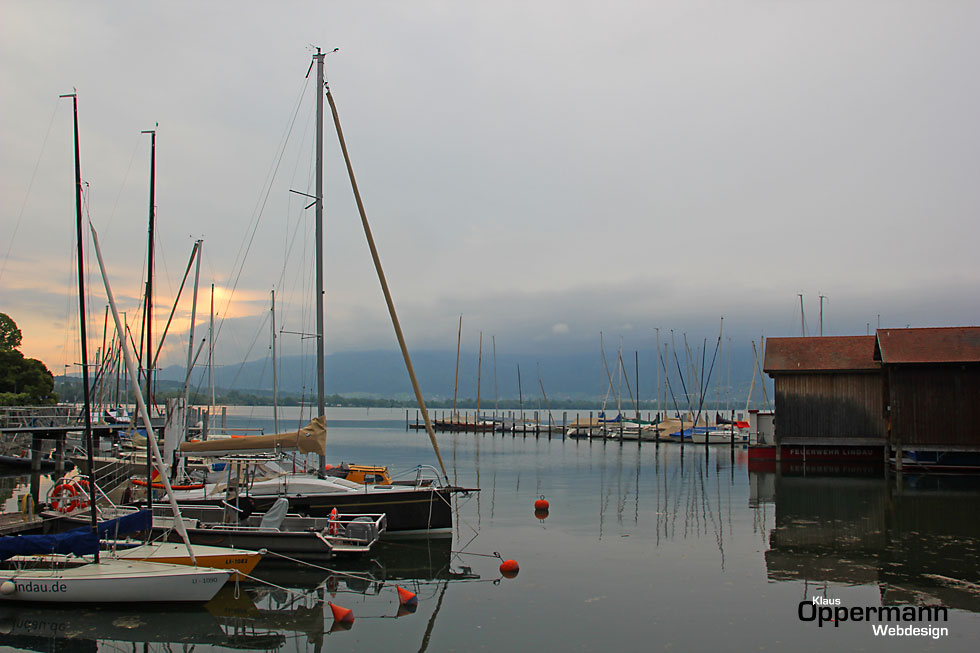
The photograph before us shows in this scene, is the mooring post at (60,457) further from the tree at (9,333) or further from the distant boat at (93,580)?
the tree at (9,333)

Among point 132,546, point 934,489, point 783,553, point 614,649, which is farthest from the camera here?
point 934,489

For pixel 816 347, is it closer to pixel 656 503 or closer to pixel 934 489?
pixel 934 489

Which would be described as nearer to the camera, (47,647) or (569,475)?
(47,647)

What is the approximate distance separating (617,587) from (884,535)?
11.0 metres

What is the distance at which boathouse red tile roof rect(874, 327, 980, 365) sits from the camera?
36.8 metres

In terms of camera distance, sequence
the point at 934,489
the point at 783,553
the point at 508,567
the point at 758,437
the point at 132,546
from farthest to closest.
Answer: the point at 758,437, the point at 934,489, the point at 783,553, the point at 508,567, the point at 132,546

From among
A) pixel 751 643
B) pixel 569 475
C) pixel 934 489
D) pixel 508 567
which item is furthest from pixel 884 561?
pixel 569 475

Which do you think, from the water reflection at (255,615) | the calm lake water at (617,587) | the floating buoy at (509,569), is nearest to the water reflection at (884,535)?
the calm lake water at (617,587)

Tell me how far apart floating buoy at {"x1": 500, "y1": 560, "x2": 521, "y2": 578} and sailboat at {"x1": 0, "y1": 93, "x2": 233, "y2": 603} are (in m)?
6.50

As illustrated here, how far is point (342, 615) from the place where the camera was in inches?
538

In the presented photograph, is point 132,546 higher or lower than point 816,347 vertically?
lower

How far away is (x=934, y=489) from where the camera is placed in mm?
32562

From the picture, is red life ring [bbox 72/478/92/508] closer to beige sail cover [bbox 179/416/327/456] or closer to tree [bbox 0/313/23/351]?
beige sail cover [bbox 179/416/327/456]

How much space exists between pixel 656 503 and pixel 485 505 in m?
7.22
